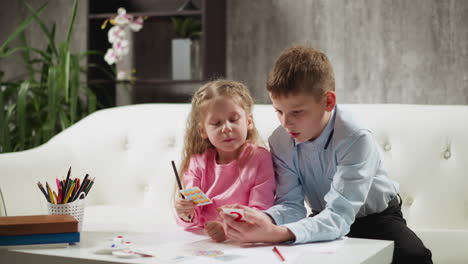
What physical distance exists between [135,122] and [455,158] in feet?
4.27

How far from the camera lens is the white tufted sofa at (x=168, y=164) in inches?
88.4

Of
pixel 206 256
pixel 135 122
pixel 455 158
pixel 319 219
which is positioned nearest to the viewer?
pixel 206 256

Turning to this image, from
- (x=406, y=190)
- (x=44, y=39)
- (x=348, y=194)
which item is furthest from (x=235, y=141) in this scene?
(x=44, y=39)

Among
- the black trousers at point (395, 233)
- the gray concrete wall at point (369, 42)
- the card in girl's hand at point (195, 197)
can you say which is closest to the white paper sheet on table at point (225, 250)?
the card in girl's hand at point (195, 197)

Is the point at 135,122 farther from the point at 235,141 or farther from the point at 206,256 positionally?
the point at 206,256

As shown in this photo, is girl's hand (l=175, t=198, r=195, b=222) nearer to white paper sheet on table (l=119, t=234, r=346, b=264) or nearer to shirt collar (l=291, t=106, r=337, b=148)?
white paper sheet on table (l=119, t=234, r=346, b=264)

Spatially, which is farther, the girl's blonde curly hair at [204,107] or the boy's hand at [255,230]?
the girl's blonde curly hair at [204,107]

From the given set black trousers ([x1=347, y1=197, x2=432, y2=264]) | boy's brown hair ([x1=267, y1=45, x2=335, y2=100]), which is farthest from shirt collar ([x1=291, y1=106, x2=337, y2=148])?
black trousers ([x1=347, y1=197, x2=432, y2=264])

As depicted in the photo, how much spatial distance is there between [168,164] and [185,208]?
0.86 metres

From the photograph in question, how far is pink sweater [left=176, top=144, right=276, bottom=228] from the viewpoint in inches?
70.3

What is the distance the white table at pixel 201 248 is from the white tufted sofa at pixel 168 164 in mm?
560

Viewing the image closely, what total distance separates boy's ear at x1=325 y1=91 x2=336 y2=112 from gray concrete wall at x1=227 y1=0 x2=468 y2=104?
1.46 meters

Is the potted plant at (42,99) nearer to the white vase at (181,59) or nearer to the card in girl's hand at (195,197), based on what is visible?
the white vase at (181,59)

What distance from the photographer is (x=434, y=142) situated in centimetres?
229
